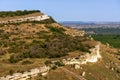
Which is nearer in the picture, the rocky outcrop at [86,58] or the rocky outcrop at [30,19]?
the rocky outcrop at [86,58]

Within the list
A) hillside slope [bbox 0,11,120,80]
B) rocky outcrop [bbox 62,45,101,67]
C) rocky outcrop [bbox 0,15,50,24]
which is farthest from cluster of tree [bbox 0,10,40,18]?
rocky outcrop [bbox 62,45,101,67]

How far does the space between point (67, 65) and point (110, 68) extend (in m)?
13.7

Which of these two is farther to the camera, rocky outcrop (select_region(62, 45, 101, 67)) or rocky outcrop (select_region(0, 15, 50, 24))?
rocky outcrop (select_region(0, 15, 50, 24))

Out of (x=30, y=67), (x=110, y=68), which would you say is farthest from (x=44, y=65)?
(x=110, y=68)

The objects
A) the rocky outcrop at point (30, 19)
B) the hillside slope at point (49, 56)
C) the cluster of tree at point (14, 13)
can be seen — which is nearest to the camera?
the hillside slope at point (49, 56)

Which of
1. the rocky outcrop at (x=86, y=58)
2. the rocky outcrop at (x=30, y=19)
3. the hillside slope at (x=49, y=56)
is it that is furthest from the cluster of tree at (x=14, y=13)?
the rocky outcrop at (x=86, y=58)

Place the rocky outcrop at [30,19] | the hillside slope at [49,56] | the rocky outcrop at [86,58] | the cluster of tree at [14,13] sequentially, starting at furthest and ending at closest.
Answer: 1. the cluster of tree at [14,13]
2. the rocky outcrop at [30,19]
3. the rocky outcrop at [86,58]
4. the hillside slope at [49,56]

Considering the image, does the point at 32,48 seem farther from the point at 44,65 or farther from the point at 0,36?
the point at 0,36

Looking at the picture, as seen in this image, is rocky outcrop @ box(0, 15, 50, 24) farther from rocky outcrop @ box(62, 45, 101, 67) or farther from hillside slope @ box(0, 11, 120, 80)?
rocky outcrop @ box(62, 45, 101, 67)

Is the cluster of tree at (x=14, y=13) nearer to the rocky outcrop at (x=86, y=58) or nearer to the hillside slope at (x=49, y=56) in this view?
the hillside slope at (x=49, y=56)

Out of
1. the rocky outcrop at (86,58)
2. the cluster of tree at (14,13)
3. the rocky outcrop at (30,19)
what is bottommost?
the rocky outcrop at (86,58)

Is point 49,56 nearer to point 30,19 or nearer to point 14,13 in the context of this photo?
point 30,19

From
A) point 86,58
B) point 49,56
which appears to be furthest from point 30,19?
point 49,56

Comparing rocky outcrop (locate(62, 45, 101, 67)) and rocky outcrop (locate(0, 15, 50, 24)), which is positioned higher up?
rocky outcrop (locate(0, 15, 50, 24))
